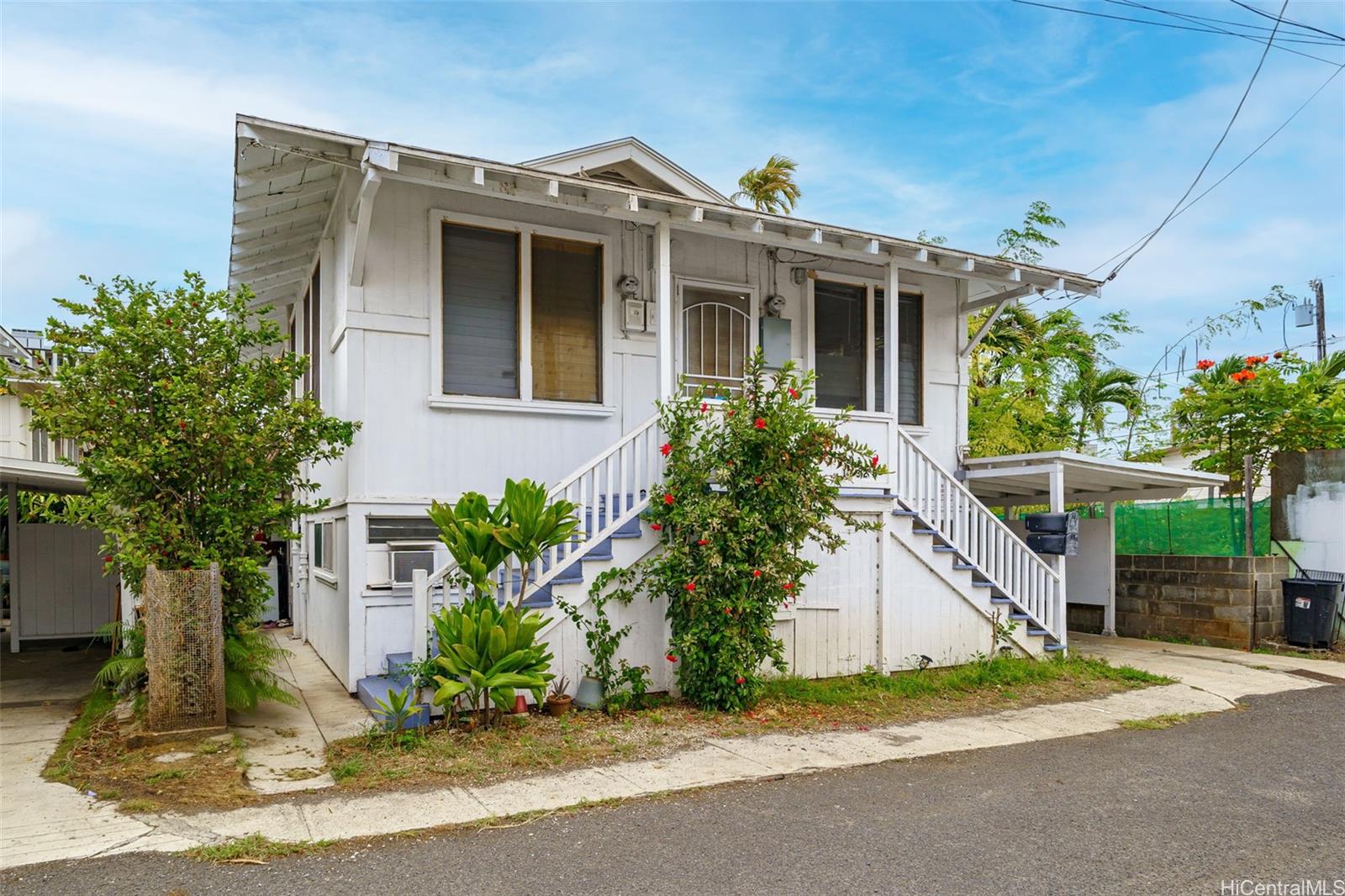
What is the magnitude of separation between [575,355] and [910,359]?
4436mm

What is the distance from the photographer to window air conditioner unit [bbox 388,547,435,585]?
8219 millimetres

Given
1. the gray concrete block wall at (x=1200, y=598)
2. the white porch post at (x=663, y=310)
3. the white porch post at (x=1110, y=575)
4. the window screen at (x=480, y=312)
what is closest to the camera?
the white porch post at (x=663, y=310)

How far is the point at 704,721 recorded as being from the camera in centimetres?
732

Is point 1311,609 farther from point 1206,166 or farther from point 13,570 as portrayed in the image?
point 13,570

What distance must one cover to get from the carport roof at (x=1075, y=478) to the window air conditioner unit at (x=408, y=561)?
6.58 meters

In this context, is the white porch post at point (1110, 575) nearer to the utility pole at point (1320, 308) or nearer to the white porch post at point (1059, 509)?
the white porch post at point (1059, 509)

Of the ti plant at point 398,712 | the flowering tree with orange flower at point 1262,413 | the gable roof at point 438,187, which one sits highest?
the gable roof at point 438,187

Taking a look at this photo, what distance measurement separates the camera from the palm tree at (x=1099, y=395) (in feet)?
60.0

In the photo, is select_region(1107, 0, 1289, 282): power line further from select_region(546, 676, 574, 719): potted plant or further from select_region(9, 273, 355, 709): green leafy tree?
select_region(9, 273, 355, 709): green leafy tree

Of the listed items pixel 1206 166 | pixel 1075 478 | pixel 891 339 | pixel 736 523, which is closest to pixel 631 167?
pixel 891 339

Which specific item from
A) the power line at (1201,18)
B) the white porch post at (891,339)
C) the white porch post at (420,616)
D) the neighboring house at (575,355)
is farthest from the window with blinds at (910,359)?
the white porch post at (420,616)

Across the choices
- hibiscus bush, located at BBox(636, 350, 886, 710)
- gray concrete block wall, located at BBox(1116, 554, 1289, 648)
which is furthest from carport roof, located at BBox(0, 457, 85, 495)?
gray concrete block wall, located at BBox(1116, 554, 1289, 648)

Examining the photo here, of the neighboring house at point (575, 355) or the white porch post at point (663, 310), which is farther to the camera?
the white porch post at point (663, 310)

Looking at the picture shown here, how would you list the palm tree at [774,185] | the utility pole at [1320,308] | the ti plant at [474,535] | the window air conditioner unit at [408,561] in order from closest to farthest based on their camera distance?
the ti plant at [474,535], the window air conditioner unit at [408,561], the palm tree at [774,185], the utility pole at [1320,308]
